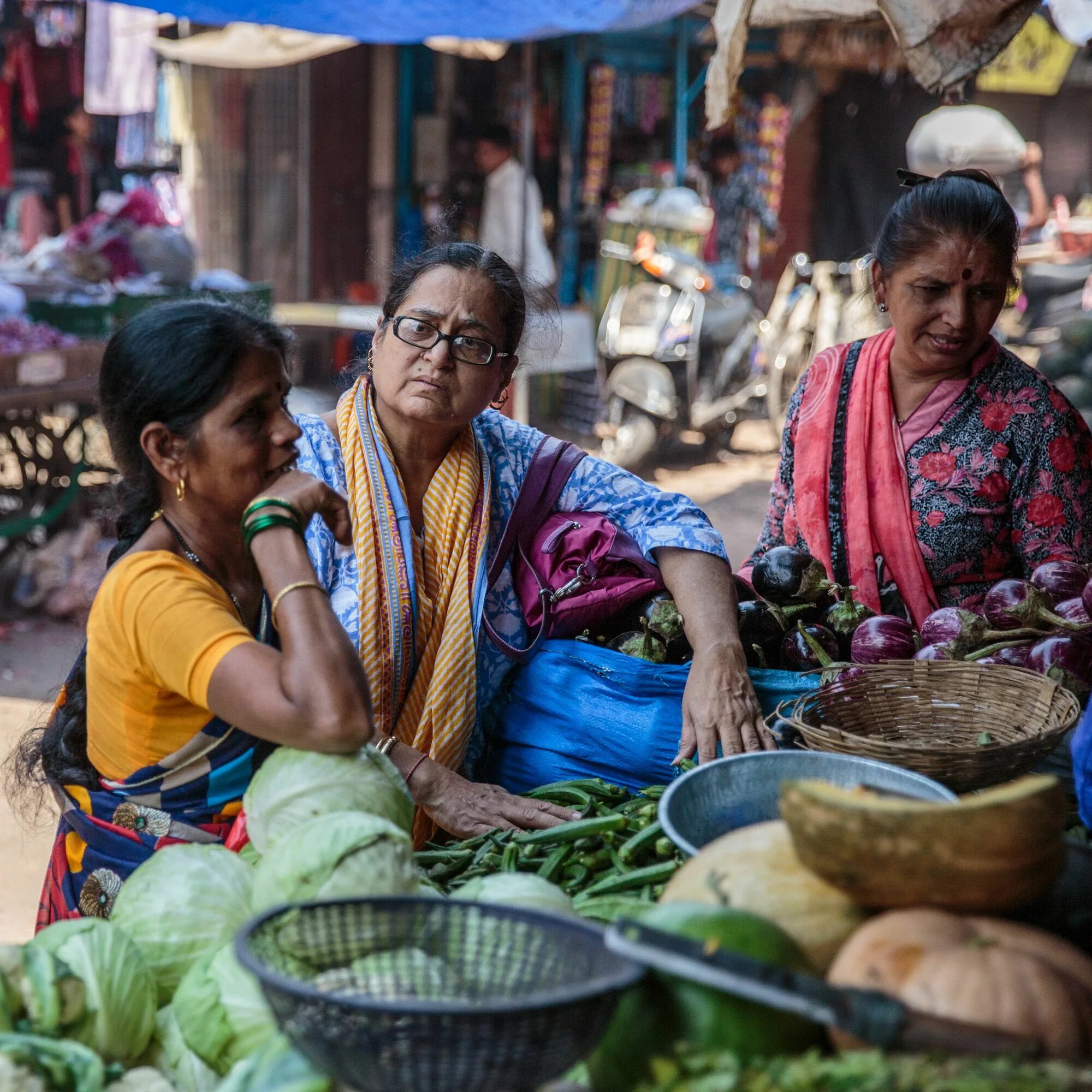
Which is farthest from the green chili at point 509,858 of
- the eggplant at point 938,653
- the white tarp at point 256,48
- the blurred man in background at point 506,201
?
the blurred man in background at point 506,201

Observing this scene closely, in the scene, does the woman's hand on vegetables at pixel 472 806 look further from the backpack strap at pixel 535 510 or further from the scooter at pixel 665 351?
the scooter at pixel 665 351

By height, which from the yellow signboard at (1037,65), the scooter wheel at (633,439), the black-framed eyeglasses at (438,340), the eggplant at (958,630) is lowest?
the scooter wheel at (633,439)

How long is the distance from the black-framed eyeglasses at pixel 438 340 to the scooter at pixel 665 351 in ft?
21.7

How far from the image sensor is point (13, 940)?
12.6ft

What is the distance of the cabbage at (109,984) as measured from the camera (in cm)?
159

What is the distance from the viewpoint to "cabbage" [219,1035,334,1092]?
51.4 inches

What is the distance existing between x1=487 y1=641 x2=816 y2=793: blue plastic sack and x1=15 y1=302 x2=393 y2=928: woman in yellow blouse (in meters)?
0.71

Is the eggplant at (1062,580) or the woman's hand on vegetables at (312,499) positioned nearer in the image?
the woman's hand on vegetables at (312,499)

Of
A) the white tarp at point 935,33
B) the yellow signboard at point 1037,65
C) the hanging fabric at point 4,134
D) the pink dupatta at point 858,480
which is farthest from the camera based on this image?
the yellow signboard at point 1037,65

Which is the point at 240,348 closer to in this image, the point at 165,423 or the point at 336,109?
the point at 165,423

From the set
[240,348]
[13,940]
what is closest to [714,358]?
[13,940]

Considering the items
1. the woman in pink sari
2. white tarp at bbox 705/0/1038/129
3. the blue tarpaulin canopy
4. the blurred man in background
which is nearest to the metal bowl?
the woman in pink sari

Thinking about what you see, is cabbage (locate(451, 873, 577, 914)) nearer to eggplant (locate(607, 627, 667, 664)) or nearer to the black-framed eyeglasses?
eggplant (locate(607, 627, 667, 664))

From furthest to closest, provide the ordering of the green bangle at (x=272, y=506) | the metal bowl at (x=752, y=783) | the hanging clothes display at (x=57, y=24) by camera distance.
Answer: the hanging clothes display at (x=57, y=24) < the green bangle at (x=272, y=506) < the metal bowl at (x=752, y=783)
